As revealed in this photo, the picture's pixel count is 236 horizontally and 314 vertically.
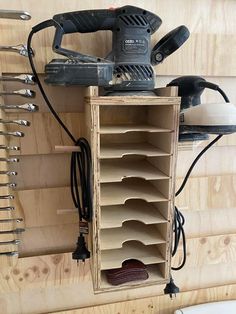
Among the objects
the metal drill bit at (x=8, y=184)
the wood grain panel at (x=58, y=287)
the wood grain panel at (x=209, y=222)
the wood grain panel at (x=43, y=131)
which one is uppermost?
the wood grain panel at (x=43, y=131)

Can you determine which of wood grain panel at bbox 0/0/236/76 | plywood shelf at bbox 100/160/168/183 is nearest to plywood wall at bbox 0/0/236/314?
wood grain panel at bbox 0/0/236/76

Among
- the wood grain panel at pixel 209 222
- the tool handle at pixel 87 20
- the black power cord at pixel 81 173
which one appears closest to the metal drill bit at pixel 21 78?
the black power cord at pixel 81 173

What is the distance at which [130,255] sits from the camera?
613 mm

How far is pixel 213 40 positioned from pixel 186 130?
0.33 m

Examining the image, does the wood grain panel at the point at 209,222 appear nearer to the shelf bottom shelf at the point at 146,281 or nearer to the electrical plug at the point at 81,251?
the shelf bottom shelf at the point at 146,281

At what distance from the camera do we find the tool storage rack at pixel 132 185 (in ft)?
1.69

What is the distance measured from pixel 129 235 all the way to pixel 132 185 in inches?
4.8

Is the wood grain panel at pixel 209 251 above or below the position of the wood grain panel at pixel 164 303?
above

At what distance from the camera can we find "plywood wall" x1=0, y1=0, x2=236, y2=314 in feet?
2.13

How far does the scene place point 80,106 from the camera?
689mm

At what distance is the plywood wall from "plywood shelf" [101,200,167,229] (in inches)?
5.3

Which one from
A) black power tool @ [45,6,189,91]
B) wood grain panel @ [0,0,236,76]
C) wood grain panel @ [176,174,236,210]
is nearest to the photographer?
black power tool @ [45,6,189,91]

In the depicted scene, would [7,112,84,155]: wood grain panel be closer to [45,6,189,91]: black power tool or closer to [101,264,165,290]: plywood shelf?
[45,6,189,91]: black power tool

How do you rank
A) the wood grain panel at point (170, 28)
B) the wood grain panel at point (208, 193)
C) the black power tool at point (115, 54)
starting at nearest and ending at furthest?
1. the black power tool at point (115, 54)
2. the wood grain panel at point (170, 28)
3. the wood grain panel at point (208, 193)
